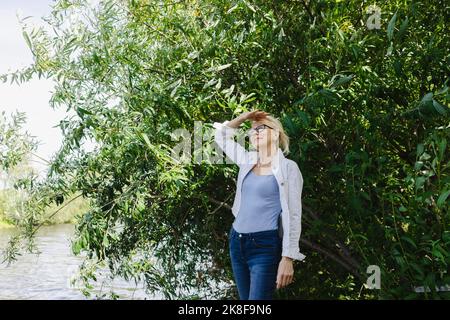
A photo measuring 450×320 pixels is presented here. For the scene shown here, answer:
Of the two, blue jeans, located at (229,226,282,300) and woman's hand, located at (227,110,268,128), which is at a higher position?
woman's hand, located at (227,110,268,128)

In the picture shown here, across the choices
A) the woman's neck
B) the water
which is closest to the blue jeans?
the woman's neck

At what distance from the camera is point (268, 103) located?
424cm

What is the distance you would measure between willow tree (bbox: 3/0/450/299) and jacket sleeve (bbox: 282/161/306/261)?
A: 0.35 m

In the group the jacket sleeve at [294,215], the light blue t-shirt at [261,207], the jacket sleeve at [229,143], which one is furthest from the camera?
the jacket sleeve at [229,143]

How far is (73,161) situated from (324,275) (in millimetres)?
2632

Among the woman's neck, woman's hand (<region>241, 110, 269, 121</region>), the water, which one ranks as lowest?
the water

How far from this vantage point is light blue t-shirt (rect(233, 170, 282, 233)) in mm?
3221

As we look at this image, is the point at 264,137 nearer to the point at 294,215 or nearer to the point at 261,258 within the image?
the point at 294,215

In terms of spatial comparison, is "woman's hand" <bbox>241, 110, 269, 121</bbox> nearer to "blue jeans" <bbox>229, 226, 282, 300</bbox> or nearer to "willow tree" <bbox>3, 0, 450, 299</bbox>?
"willow tree" <bbox>3, 0, 450, 299</bbox>

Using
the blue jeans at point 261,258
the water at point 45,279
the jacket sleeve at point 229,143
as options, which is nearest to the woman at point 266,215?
the blue jeans at point 261,258

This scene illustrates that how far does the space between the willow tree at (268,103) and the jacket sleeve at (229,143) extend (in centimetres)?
15

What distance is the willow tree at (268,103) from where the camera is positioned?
11.9ft

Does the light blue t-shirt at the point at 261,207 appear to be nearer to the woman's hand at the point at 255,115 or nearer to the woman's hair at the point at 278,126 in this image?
the woman's hair at the point at 278,126

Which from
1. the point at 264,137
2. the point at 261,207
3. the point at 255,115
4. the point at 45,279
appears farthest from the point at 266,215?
the point at 45,279
